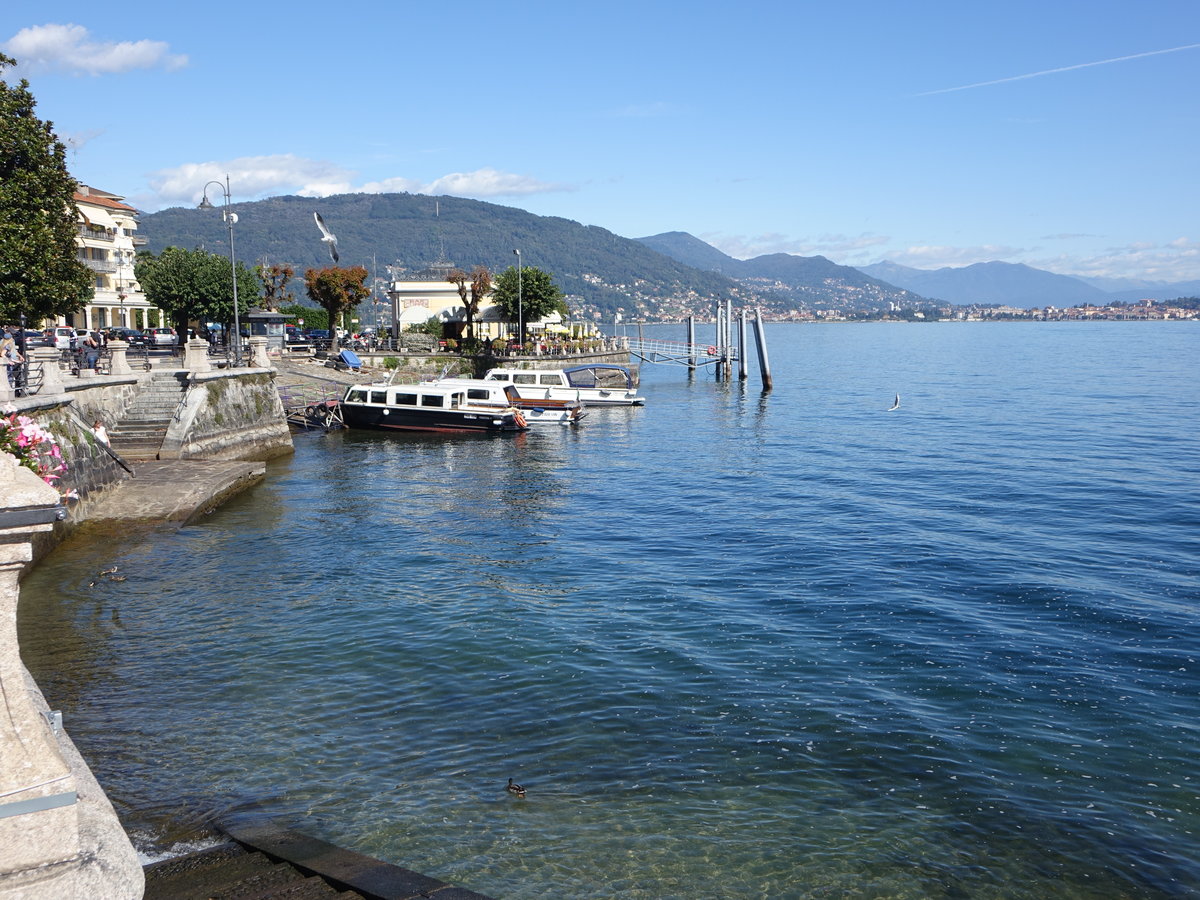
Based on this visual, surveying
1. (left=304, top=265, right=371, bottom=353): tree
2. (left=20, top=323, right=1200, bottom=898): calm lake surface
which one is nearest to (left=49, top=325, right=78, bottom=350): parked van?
(left=20, top=323, right=1200, bottom=898): calm lake surface

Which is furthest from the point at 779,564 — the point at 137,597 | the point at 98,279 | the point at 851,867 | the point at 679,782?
the point at 98,279

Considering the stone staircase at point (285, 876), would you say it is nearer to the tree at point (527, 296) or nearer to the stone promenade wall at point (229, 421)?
the stone promenade wall at point (229, 421)

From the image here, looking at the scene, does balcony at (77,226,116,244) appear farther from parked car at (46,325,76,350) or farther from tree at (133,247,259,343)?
parked car at (46,325,76,350)

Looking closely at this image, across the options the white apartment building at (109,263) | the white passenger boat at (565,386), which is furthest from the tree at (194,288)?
the white passenger boat at (565,386)

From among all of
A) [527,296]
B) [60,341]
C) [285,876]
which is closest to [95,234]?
[527,296]

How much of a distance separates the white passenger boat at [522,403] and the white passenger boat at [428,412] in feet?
3.05

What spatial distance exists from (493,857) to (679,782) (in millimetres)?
2730

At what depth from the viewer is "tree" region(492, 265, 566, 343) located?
67.9 metres

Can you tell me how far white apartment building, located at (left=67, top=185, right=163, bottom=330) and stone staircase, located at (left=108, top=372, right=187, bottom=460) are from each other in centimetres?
3391

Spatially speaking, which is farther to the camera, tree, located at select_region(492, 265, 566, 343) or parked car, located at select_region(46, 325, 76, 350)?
tree, located at select_region(492, 265, 566, 343)

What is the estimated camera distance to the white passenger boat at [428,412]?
4484cm

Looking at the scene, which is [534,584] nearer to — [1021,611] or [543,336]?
[1021,611]

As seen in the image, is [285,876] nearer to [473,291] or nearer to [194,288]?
[194,288]

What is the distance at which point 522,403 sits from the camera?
49781 mm
